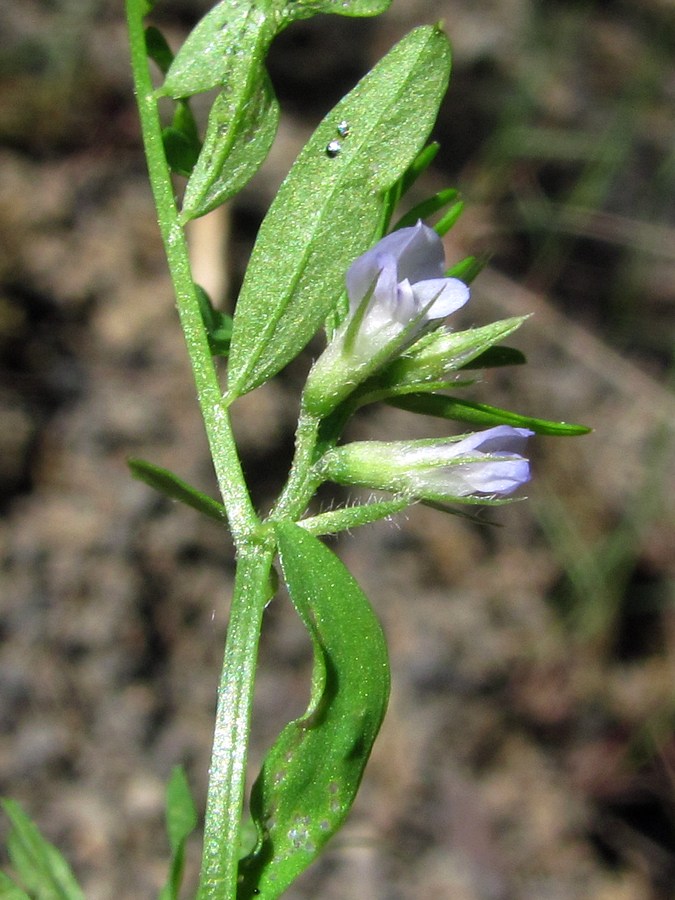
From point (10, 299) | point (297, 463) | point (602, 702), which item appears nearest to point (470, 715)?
point (602, 702)

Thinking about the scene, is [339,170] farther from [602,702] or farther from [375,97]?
[602,702]

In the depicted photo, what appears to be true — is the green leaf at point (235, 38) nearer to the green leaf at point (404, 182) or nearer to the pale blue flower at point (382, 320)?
the green leaf at point (404, 182)

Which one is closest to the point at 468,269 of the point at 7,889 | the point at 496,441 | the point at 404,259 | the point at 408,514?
the point at 404,259

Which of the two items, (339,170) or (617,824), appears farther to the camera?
(617,824)

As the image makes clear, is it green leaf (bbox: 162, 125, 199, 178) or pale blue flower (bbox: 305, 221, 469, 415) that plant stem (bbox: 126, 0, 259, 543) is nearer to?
green leaf (bbox: 162, 125, 199, 178)

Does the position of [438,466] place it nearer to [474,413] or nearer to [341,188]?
[474,413]
